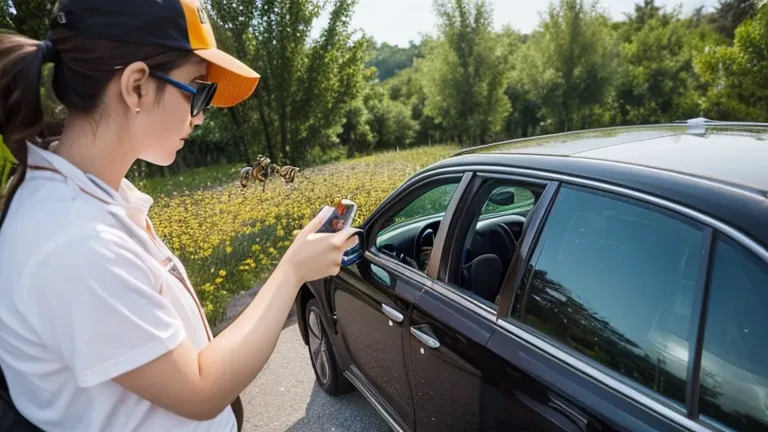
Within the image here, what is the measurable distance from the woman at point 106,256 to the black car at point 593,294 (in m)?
0.94

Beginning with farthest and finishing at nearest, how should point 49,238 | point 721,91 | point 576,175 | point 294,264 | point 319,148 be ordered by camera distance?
point 319,148, point 721,91, point 576,175, point 294,264, point 49,238

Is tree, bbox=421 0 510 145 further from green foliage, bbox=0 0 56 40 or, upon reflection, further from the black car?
the black car

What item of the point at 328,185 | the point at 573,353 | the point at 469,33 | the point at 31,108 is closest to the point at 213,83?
the point at 31,108

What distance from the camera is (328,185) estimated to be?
879 centimetres

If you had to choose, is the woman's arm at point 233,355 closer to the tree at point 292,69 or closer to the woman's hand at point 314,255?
the woman's hand at point 314,255

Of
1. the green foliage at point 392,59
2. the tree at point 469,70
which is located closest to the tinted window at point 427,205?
the tree at point 469,70

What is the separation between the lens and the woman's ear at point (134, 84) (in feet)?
3.12

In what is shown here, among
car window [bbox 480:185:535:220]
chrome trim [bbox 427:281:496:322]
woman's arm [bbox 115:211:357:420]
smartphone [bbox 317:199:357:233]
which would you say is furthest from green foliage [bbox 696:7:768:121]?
woman's arm [bbox 115:211:357:420]

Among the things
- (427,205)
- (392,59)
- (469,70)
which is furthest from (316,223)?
(392,59)

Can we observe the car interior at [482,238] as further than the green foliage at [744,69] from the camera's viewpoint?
No

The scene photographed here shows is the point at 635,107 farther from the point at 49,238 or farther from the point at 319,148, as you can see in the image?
the point at 49,238

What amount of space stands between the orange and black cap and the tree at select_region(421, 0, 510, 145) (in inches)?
990

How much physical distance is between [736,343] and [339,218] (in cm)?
101

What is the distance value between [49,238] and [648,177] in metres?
1.50
